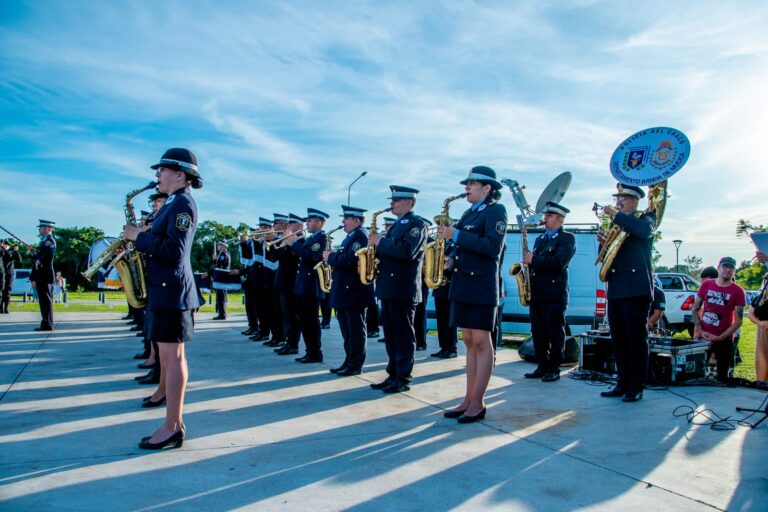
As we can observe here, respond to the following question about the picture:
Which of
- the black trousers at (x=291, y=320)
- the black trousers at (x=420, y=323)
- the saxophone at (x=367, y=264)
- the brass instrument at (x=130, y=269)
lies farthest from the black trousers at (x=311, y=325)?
the brass instrument at (x=130, y=269)

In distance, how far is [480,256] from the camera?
17.4 feet

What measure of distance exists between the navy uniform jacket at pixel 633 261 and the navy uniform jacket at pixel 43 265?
10654 mm

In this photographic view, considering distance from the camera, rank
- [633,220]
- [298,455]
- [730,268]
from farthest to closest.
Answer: [730,268] < [633,220] < [298,455]

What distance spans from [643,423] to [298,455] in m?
3.05

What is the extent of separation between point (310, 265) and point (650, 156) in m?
4.75

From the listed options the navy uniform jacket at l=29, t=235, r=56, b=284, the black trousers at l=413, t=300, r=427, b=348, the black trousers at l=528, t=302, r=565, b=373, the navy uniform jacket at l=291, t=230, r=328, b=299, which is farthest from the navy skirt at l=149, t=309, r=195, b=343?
the navy uniform jacket at l=29, t=235, r=56, b=284

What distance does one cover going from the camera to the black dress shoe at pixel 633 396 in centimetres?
594

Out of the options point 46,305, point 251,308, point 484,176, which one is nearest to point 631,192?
point 484,176

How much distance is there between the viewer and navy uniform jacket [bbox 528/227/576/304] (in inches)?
284

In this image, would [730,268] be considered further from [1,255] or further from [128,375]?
[1,255]

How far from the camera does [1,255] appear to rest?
679 inches

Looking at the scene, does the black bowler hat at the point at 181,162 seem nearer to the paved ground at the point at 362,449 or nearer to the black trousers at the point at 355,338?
the paved ground at the point at 362,449

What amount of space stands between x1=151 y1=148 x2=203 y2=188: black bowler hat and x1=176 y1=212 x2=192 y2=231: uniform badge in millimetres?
388

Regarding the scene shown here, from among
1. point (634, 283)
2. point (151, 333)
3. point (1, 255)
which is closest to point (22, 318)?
point (1, 255)
